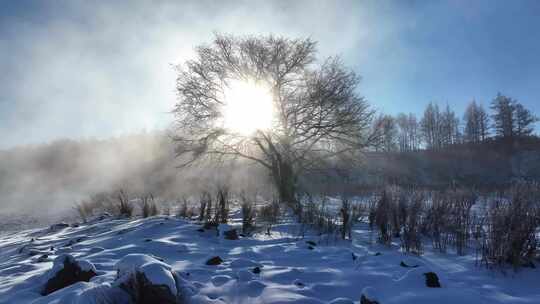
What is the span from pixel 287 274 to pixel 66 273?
7.91ft

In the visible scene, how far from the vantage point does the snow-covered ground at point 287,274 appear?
273 centimetres

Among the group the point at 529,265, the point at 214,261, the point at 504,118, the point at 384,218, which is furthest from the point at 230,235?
the point at 504,118

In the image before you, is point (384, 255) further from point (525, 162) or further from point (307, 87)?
point (525, 162)

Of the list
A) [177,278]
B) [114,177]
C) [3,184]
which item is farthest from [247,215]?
[3,184]

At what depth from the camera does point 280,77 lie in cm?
1359

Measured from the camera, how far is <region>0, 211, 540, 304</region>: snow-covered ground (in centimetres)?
273

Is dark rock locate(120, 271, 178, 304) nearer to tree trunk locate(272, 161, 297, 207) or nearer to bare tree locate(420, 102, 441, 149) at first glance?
tree trunk locate(272, 161, 297, 207)

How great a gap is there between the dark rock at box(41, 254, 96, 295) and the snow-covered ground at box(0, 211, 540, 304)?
141mm

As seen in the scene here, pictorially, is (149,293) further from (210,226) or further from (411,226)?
(411,226)

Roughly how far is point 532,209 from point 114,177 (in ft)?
114

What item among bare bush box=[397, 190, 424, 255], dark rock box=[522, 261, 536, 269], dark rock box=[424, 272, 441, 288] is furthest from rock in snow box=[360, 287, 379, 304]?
dark rock box=[522, 261, 536, 269]

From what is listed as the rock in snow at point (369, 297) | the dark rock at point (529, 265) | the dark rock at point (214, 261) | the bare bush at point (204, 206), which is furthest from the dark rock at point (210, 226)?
the dark rock at point (529, 265)

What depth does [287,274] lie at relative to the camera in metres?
3.46

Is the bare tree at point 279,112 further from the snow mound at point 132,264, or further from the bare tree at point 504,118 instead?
the bare tree at point 504,118
